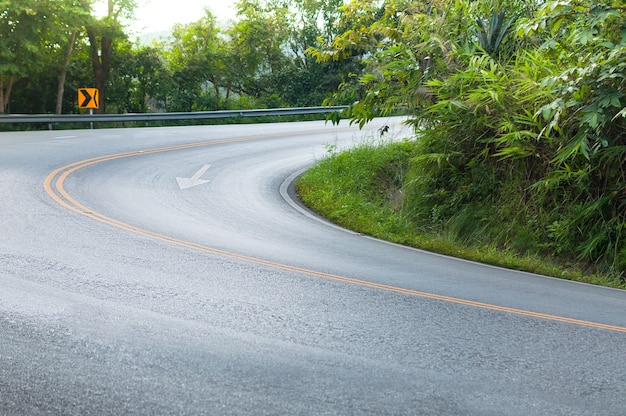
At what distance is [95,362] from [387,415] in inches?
86.7

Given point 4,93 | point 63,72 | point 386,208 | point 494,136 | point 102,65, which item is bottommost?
point 386,208

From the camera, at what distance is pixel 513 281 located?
892 cm

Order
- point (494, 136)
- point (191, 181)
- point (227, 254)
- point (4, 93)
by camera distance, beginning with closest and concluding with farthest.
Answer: point (227, 254) → point (494, 136) → point (191, 181) → point (4, 93)

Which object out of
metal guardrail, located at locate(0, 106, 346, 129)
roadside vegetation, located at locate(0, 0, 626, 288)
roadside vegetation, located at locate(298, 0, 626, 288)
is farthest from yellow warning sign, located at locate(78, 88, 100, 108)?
roadside vegetation, located at locate(298, 0, 626, 288)

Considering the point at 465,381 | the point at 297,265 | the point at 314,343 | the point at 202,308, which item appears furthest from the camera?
the point at 297,265

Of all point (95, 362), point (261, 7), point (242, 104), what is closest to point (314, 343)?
point (95, 362)

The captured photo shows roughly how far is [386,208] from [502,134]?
9.52ft

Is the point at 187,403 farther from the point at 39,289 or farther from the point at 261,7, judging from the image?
the point at 261,7

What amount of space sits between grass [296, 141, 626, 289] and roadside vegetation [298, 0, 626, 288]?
0.12ft

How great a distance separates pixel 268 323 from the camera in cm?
628

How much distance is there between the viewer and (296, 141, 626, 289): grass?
1048 centimetres

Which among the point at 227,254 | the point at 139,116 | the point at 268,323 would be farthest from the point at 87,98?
the point at 268,323

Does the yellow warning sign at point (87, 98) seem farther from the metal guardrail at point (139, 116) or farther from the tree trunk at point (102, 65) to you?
the tree trunk at point (102, 65)

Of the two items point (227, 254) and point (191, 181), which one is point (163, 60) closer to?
point (191, 181)
